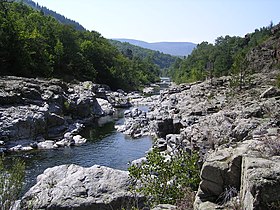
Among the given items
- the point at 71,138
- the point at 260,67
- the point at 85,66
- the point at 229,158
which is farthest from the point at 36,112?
the point at 85,66

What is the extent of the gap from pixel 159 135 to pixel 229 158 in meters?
26.8

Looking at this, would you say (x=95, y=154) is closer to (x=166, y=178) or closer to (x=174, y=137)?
(x=174, y=137)

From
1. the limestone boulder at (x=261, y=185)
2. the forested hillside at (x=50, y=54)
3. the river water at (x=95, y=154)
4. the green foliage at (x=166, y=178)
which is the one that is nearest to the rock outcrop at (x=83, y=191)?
the green foliage at (x=166, y=178)

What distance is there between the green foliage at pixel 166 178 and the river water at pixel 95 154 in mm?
12954

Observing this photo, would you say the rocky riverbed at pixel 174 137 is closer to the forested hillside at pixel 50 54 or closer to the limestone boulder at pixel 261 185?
the limestone boulder at pixel 261 185

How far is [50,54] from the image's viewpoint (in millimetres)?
70562

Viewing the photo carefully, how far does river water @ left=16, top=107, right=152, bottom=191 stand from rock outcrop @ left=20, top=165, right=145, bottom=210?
437 cm

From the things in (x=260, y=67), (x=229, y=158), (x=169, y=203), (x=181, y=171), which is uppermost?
(x=260, y=67)

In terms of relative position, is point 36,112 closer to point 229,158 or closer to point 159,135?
point 159,135

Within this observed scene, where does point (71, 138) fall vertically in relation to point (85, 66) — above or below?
below

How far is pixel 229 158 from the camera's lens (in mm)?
8688

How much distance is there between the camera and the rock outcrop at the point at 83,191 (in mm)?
14969

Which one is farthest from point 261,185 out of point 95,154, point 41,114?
point 41,114

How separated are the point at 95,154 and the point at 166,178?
19817 mm
